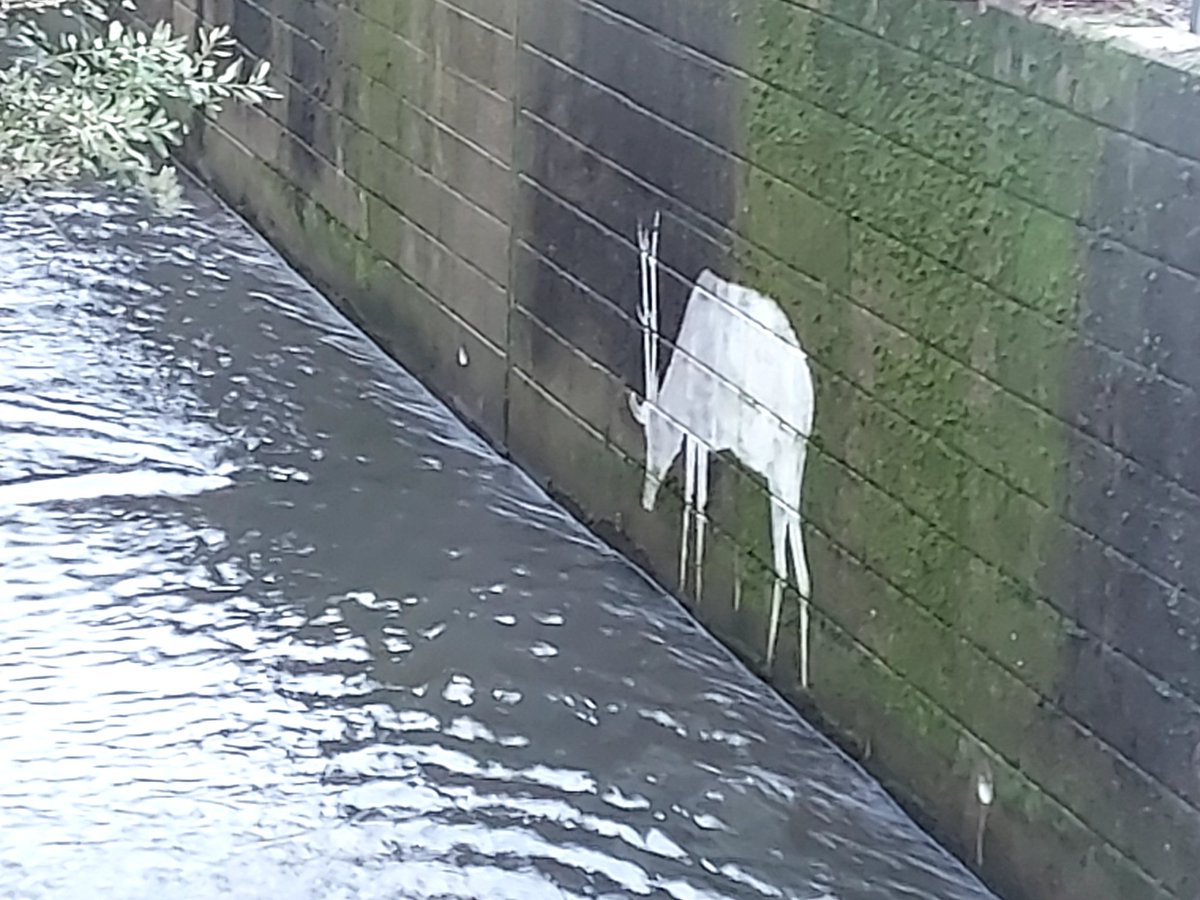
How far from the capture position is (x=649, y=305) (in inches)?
186

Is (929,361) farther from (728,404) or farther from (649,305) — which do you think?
(649,305)

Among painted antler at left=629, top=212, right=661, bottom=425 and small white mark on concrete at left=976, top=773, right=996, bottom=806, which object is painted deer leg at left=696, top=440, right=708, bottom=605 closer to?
painted antler at left=629, top=212, right=661, bottom=425

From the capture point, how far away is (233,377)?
5.98 meters

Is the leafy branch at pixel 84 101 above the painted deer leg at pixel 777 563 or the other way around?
above

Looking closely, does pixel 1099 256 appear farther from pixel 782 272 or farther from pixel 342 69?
pixel 342 69

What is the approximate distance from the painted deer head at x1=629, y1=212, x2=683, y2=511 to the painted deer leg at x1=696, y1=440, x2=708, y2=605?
0.31 feet

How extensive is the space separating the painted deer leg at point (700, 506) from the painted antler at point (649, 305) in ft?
0.75

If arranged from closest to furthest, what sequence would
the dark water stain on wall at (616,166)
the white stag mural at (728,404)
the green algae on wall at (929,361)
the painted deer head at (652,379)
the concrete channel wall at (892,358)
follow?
the concrete channel wall at (892,358) → the green algae on wall at (929,361) → the white stag mural at (728,404) → the dark water stain on wall at (616,166) → the painted deer head at (652,379)

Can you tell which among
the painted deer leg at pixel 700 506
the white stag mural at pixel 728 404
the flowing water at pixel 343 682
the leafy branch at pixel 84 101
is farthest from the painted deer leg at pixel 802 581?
the leafy branch at pixel 84 101

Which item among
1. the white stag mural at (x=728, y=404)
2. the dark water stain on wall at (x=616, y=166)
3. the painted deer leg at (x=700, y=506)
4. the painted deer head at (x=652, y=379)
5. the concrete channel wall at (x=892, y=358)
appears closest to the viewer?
the concrete channel wall at (x=892, y=358)

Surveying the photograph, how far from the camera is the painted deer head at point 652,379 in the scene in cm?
468

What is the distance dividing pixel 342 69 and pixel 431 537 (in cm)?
209

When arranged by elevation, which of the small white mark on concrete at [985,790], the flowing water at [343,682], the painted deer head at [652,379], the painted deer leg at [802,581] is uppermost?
the painted deer head at [652,379]

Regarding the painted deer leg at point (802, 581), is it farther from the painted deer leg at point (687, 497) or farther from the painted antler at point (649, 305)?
the painted antler at point (649, 305)
